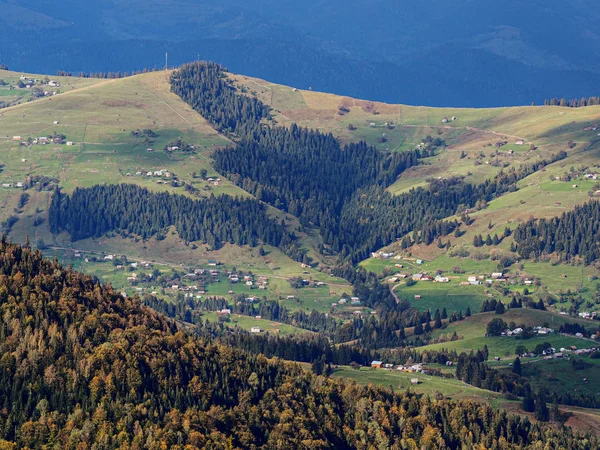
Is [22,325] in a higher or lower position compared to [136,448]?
higher

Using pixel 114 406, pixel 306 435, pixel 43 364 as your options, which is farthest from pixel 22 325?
pixel 306 435

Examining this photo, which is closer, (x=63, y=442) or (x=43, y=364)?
(x=63, y=442)

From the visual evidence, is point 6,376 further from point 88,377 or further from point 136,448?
point 136,448

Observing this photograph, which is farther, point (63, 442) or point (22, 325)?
point (22, 325)

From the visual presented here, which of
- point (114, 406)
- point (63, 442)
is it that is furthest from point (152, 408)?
point (63, 442)

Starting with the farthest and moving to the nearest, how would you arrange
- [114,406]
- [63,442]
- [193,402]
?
1. [193,402]
2. [114,406]
3. [63,442]

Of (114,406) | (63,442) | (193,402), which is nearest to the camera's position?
(63,442)

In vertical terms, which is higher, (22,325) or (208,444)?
(22,325)

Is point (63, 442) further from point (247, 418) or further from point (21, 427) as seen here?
point (247, 418)
